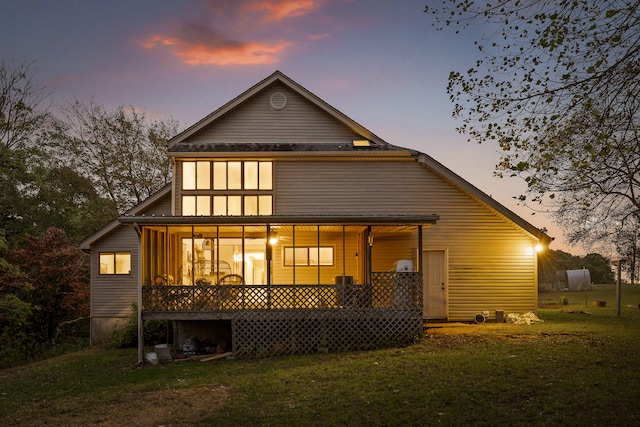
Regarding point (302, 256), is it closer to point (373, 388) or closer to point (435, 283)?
point (435, 283)

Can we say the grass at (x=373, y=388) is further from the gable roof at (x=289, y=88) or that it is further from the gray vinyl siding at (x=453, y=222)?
the gable roof at (x=289, y=88)

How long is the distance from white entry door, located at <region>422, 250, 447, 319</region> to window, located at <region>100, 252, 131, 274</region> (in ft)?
40.5

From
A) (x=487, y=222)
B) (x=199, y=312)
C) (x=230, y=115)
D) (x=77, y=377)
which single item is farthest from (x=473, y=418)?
(x=230, y=115)

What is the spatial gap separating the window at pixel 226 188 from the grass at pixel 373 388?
6.01m

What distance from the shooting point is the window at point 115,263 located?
22.8 m

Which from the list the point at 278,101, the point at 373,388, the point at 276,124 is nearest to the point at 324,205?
the point at 276,124

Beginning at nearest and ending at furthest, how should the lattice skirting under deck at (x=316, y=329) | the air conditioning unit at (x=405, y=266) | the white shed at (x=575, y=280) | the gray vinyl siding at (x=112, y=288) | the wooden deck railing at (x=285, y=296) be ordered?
the lattice skirting under deck at (x=316, y=329) → the wooden deck railing at (x=285, y=296) → the air conditioning unit at (x=405, y=266) → the gray vinyl siding at (x=112, y=288) → the white shed at (x=575, y=280)

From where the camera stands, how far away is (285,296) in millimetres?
16141

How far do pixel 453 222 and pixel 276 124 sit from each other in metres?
7.56

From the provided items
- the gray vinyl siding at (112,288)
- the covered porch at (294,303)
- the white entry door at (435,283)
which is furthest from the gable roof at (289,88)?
the gray vinyl siding at (112,288)

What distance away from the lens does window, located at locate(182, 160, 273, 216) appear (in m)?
19.4

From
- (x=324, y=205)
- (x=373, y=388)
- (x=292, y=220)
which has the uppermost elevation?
(x=324, y=205)

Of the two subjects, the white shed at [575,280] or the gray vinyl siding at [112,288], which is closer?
the gray vinyl siding at [112,288]

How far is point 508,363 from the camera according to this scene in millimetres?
12078
